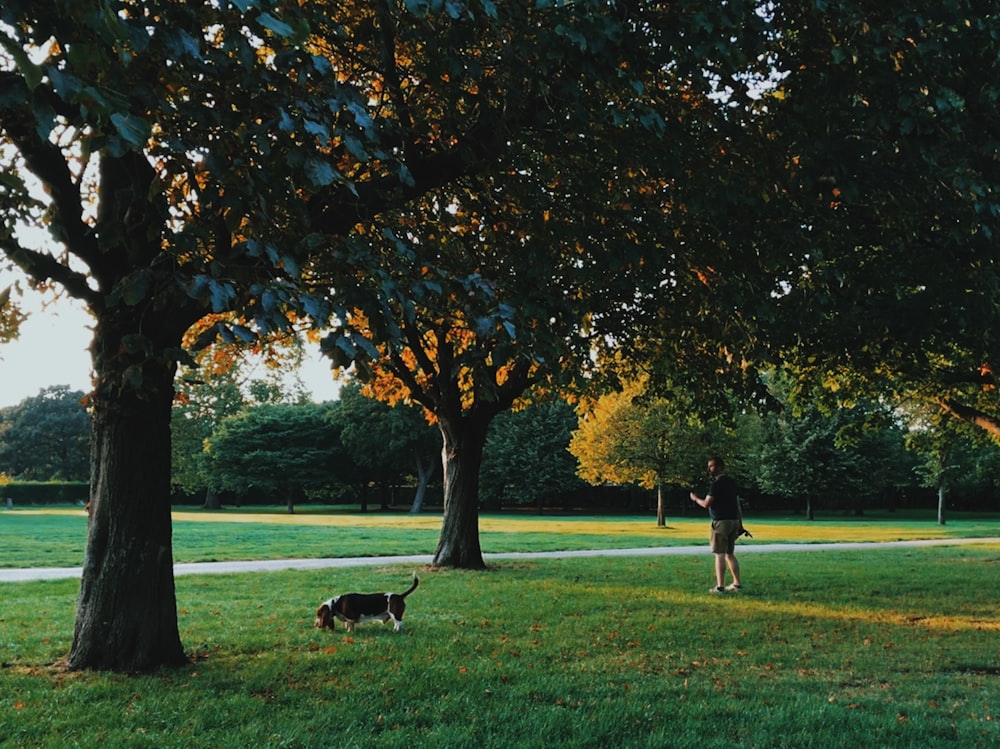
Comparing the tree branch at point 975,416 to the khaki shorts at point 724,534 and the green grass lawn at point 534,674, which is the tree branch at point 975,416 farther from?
the khaki shorts at point 724,534

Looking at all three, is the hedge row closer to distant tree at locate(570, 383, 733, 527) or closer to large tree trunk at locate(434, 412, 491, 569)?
distant tree at locate(570, 383, 733, 527)

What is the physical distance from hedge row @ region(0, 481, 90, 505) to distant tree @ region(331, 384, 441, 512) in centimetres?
2072

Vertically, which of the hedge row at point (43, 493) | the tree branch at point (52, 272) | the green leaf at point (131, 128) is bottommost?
the hedge row at point (43, 493)

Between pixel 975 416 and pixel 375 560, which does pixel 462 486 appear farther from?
pixel 975 416

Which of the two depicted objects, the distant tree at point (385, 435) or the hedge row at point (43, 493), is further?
the hedge row at point (43, 493)

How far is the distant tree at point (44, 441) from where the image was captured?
76.4m

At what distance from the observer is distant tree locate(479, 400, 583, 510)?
188ft

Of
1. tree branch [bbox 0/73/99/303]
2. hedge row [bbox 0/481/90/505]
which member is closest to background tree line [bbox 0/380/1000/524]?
hedge row [bbox 0/481/90/505]

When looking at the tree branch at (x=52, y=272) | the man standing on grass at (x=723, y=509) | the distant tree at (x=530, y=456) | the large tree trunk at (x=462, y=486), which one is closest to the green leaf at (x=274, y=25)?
the tree branch at (x=52, y=272)

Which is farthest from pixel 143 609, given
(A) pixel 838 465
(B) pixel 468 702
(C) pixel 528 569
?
(A) pixel 838 465

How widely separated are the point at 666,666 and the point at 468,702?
7.09 ft

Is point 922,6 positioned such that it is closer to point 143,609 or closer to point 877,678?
point 877,678

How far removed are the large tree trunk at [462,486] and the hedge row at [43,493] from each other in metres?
53.1

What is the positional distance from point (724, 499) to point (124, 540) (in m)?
8.38
